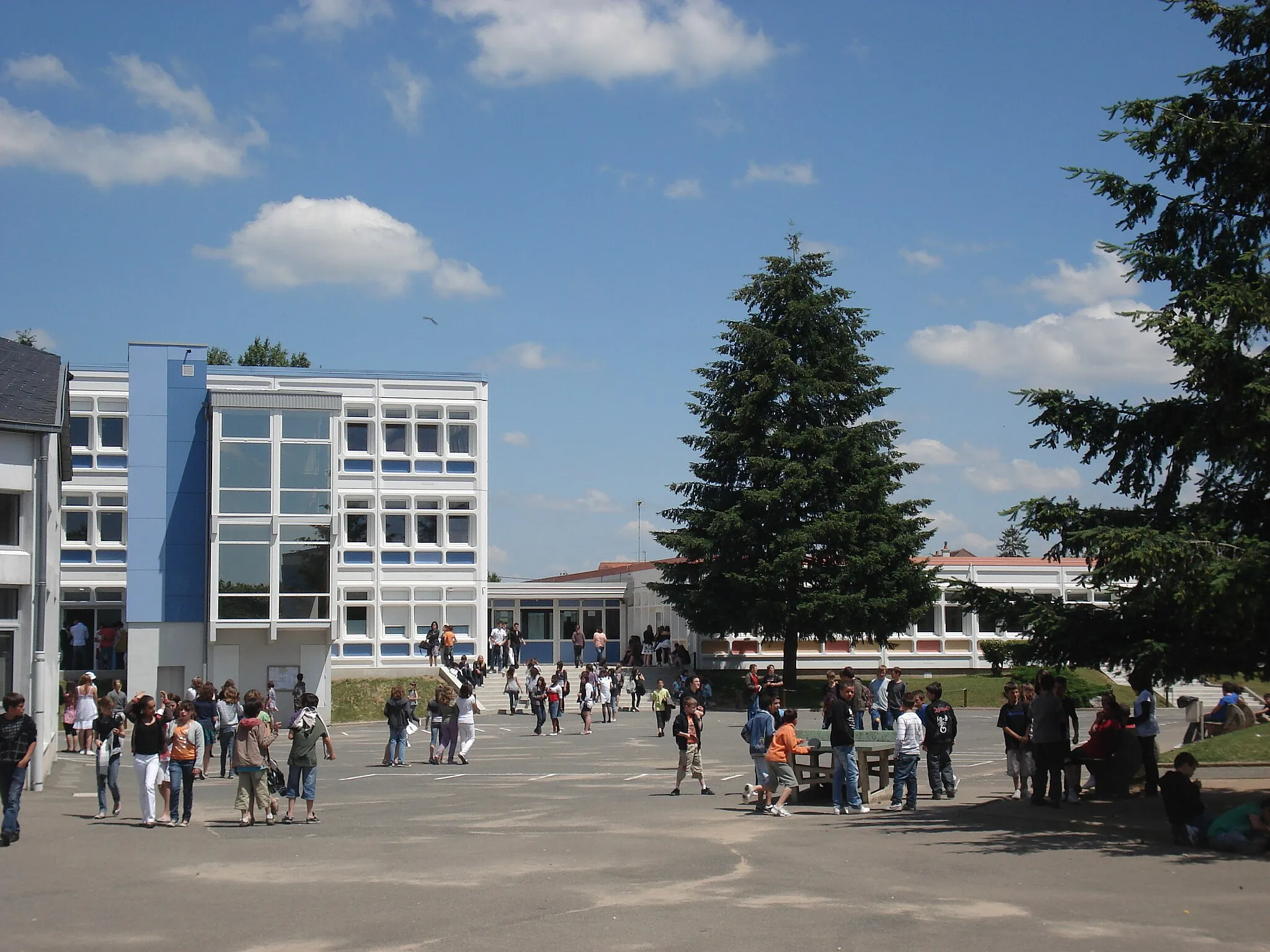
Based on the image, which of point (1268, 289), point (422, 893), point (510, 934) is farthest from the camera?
point (1268, 289)

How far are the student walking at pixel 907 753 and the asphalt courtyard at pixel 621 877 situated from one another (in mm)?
496

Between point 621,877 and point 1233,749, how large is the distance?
13.8m

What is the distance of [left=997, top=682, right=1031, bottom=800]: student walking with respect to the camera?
1784 centimetres

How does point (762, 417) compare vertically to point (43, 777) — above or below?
above

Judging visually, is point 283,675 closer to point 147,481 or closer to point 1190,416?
point 147,481

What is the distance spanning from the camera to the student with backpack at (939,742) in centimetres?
1823

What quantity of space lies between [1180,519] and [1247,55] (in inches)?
224

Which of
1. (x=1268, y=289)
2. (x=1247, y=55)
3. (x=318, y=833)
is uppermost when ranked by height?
(x=1247, y=55)

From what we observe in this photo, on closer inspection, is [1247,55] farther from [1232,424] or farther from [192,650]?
[192,650]

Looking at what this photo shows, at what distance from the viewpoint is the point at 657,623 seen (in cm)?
5697

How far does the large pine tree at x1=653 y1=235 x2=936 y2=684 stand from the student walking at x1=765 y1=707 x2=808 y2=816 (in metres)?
25.5

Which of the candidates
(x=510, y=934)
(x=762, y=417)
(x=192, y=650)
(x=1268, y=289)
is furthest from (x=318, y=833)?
(x=762, y=417)

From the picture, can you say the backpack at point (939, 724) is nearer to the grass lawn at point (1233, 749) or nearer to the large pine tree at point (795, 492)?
the grass lawn at point (1233, 749)

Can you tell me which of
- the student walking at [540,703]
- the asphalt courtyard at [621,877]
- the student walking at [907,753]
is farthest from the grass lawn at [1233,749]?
the student walking at [540,703]
